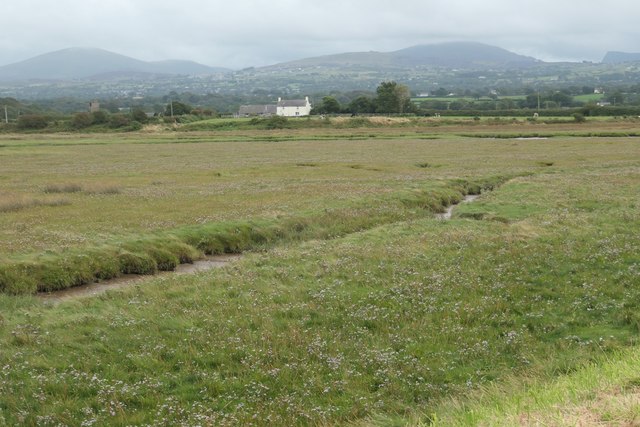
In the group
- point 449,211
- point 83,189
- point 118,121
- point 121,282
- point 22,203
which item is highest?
point 118,121

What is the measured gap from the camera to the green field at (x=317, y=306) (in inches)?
449

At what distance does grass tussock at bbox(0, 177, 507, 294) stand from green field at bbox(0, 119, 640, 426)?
9 cm

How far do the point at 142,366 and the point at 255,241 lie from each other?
15258mm

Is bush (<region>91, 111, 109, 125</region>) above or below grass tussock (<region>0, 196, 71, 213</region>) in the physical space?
above

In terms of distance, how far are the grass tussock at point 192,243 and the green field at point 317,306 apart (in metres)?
0.09

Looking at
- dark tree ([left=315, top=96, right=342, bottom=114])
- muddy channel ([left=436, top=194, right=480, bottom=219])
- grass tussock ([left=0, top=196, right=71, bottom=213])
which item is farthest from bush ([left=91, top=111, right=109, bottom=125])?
muddy channel ([left=436, top=194, right=480, bottom=219])

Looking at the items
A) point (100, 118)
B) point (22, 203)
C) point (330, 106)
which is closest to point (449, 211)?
point (22, 203)

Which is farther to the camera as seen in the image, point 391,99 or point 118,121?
point 391,99

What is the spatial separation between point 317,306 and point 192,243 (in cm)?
1126

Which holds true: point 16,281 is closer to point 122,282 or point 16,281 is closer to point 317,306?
point 122,282

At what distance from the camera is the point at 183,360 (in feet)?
43.8

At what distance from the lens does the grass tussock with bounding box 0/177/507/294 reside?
2118 cm

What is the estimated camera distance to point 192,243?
86.8 feet

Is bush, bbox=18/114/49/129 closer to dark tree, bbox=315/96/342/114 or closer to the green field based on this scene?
dark tree, bbox=315/96/342/114
